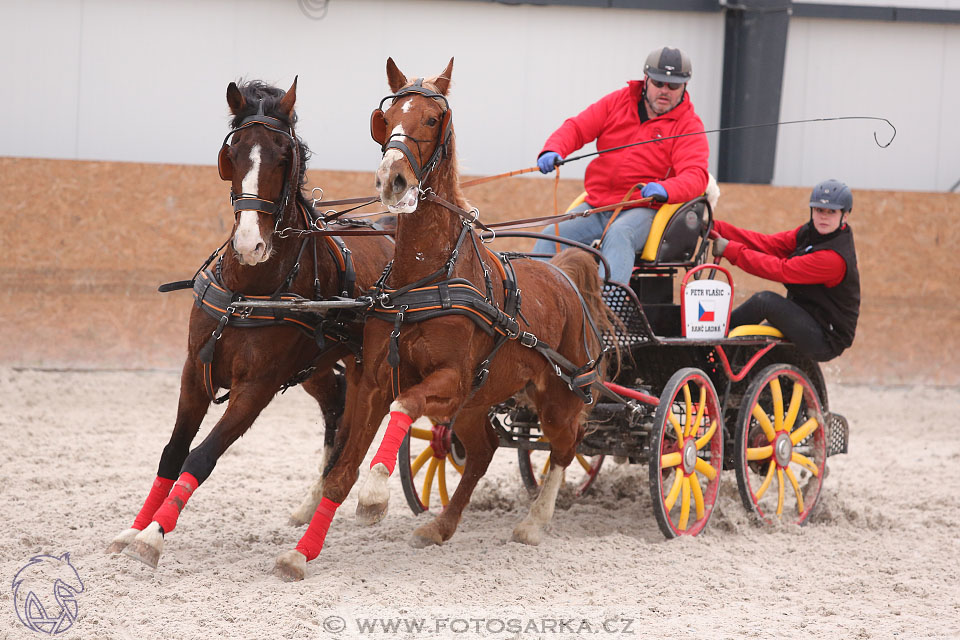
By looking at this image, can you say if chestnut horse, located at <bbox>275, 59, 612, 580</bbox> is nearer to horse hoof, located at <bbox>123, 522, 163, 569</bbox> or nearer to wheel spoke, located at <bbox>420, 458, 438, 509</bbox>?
horse hoof, located at <bbox>123, 522, 163, 569</bbox>

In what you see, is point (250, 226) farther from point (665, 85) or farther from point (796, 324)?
point (796, 324)

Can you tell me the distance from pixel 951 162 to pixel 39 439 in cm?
859

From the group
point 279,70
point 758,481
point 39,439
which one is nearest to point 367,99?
point 279,70

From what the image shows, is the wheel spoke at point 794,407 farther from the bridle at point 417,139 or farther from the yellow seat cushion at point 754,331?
the bridle at point 417,139

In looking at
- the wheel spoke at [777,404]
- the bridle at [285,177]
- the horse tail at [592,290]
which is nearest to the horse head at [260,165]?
the bridle at [285,177]

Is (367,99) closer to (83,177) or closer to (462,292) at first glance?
(83,177)

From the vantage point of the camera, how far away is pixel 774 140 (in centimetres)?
912

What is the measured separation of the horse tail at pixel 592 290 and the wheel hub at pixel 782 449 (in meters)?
1.00

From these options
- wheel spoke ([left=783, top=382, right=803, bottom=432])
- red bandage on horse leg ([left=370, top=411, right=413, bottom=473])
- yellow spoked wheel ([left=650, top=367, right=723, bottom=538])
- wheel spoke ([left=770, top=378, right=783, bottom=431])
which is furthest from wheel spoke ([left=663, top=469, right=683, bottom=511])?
red bandage on horse leg ([left=370, top=411, right=413, bottom=473])

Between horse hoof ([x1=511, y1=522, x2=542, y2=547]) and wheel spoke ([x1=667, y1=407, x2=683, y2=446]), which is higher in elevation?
wheel spoke ([x1=667, y1=407, x2=683, y2=446])

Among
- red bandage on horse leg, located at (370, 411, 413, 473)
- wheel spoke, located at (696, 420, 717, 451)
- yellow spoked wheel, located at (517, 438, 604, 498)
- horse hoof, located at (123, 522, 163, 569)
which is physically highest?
red bandage on horse leg, located at (370, 411, 413, 473)

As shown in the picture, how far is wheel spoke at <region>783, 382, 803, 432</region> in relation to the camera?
16.1 feet

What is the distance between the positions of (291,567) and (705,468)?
80.4 inches

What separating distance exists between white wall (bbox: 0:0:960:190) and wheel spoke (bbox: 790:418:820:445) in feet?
15.1
